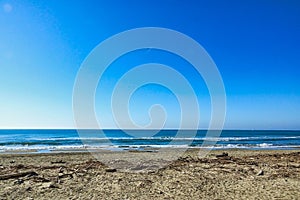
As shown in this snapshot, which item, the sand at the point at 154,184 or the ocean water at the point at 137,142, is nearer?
the sand at the point at 154,184

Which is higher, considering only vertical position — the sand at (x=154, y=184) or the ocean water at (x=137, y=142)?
the ocean water at (x=137, y=142)

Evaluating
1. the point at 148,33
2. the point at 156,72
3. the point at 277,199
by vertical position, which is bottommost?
the point at 277,199

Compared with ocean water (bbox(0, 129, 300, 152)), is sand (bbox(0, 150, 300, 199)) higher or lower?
lower

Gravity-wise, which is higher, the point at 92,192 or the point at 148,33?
the point at 148,33

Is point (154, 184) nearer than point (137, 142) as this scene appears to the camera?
Yes

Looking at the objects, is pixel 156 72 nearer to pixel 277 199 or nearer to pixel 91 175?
pixel 91 175

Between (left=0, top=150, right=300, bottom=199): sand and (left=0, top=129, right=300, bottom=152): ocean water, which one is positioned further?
(left=0, top=129, right=300, bottom=152): ocean water

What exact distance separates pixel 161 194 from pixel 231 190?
214 centimetres

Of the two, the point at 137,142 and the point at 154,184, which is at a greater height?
the point at 137,142

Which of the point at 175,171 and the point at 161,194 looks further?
the point at 175,171

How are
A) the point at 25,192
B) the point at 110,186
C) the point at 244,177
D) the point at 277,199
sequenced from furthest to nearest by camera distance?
1. the point at 244,177
2. the point at 110,186
3. the point at 25,192
4. the point at 277,199

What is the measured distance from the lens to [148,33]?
1398 centimetres

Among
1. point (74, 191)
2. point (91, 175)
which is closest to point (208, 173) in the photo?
point (91, 175)

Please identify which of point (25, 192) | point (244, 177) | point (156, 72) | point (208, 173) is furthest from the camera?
Answer: point (156, 72)
